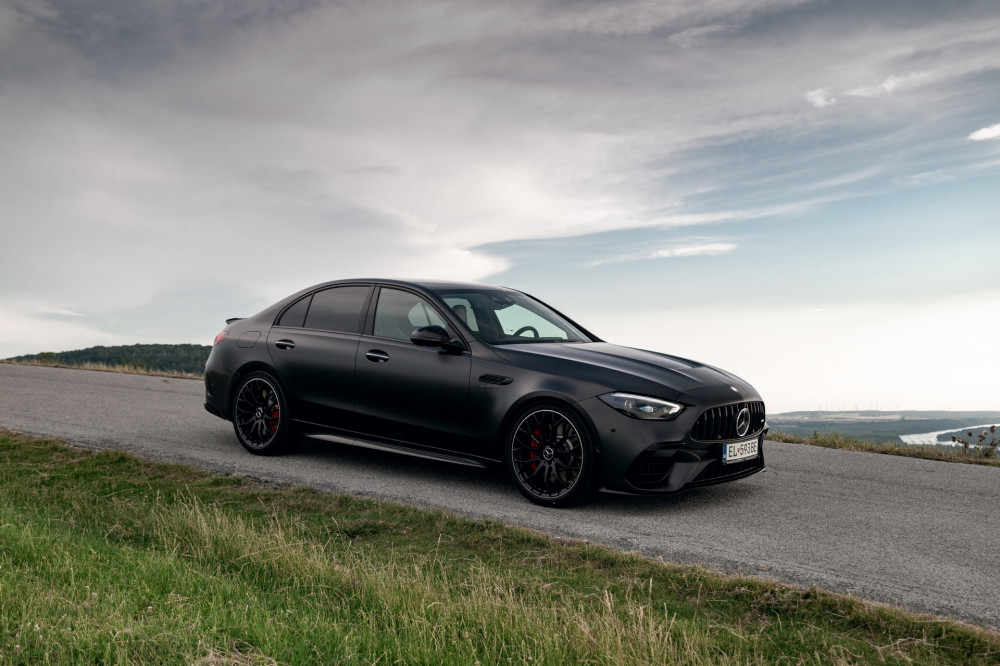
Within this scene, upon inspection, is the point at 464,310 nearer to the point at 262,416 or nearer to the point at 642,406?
the point at 642,406

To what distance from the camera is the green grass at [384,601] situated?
3.44 meters

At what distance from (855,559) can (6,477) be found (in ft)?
22.7

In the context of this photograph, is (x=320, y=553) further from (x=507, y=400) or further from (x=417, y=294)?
(x=417, y=294)

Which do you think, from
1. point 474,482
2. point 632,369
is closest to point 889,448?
point 632,369

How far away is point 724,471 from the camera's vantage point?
649 cm

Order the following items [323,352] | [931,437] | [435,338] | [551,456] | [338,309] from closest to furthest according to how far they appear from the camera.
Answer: [551,456], [435,338], [323,352], [338,309], [931,437]

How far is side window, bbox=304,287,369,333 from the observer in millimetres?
7758

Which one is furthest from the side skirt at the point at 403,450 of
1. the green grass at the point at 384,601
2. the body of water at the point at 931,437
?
the body of water at the point at 931,437

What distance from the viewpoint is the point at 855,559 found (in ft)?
17.2

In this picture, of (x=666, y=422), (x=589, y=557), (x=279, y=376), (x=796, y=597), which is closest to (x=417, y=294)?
(x=279, y=376)

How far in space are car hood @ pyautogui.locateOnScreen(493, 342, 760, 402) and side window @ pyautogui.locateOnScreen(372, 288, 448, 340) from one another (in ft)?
2.87

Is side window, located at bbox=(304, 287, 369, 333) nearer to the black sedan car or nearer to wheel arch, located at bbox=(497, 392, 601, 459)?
the black sedan car

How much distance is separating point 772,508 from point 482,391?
8.06 feet

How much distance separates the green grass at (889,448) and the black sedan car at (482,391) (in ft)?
12.1
